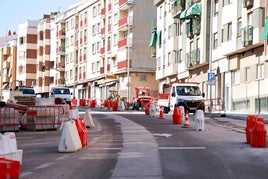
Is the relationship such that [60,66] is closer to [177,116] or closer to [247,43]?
[247,43]

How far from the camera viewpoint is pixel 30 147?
16.0m

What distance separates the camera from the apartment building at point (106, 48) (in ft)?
250

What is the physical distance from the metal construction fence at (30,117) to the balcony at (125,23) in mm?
52056

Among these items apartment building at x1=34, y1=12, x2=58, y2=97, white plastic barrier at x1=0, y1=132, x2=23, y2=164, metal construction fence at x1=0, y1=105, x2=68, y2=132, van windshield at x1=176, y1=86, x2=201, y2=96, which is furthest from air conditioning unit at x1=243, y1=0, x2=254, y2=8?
apartment building at x1=34, y1=12, x2=58, y2=97

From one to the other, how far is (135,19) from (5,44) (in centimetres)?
6226

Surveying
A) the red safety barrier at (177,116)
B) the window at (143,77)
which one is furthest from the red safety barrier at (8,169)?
the window at (143,77)

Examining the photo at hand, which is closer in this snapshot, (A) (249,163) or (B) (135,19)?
(A) (249,163)

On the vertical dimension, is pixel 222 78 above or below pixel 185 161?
above

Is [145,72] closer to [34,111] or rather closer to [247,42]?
[247,42]

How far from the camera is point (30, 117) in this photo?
24109mm

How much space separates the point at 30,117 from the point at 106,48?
199 ft

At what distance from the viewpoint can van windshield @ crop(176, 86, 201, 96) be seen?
127 feet

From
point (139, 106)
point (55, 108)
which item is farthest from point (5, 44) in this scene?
point (55, 108)

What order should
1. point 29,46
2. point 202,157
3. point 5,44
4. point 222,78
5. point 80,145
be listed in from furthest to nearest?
point 5,44 < point 29,46 < point 222,78 < point 80,145 < point 202,157
